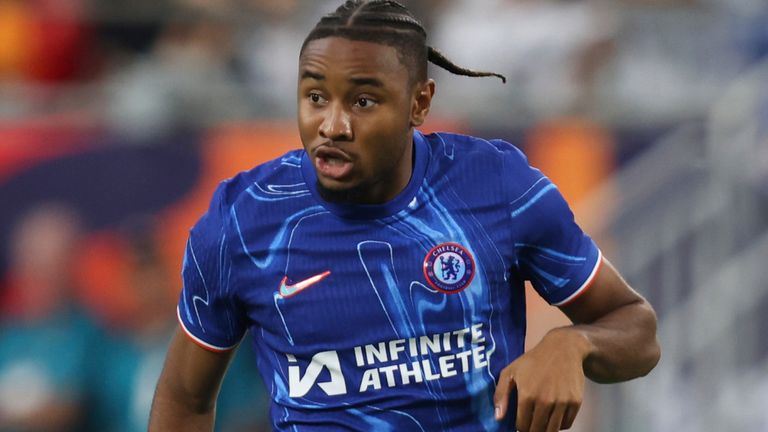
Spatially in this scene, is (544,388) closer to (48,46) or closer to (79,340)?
(79,340)

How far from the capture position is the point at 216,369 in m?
3.73

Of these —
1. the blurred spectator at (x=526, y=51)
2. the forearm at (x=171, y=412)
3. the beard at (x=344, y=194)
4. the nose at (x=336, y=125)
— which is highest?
the blurred spectator at (x=526, y=51)

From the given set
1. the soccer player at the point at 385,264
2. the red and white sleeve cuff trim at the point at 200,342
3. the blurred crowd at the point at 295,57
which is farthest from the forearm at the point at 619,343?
the blurred crowd at the point at 295,57

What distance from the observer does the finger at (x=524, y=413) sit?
3.12 metres

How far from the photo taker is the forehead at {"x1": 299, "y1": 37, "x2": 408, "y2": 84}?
3.33 m

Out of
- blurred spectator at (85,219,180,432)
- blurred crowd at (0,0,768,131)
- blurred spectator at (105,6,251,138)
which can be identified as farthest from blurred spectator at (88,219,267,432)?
blurred crowd at (0,0,768,131)

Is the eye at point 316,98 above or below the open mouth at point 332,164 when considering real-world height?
above

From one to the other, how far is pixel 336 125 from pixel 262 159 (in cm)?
402

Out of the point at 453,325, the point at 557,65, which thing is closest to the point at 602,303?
the point at 453,325

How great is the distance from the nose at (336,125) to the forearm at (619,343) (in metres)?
0.70

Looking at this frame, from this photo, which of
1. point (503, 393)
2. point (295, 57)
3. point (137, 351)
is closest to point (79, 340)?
point (137, 351)

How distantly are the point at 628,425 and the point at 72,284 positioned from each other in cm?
303

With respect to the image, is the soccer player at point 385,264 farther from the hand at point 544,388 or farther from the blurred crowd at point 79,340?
the blurred crowd at point 79,340

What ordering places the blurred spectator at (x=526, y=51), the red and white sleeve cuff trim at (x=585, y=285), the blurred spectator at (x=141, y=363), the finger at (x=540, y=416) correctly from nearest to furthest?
the finger at (x=540, y=416) → the red and white sleeve cuff trim at (x=585, y=285) → the blurred spectator at (x=141, y=363) → the blurred spectator at (x=526, y=51)
